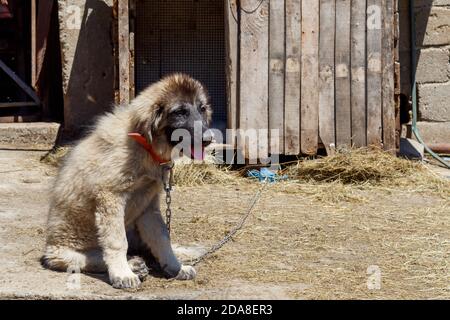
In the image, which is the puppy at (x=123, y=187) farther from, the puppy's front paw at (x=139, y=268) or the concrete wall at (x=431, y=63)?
the concrete wall at (x=431, y=63)

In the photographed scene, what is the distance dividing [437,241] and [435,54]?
4.80m

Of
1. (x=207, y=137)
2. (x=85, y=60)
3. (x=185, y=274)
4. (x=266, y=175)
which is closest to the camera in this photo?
(x=207, y=137)

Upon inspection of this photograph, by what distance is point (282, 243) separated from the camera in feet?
18.3

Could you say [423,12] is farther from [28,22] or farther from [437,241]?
[28,22]

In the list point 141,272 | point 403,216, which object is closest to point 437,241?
point 403,216

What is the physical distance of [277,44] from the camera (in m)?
8.22

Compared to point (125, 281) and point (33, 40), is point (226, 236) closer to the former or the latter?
point (125, 281)

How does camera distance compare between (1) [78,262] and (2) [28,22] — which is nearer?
(1) [78,262]

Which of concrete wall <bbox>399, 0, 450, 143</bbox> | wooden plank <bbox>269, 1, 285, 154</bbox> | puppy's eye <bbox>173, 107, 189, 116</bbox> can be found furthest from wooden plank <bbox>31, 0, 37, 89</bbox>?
puppy's eye <bbox>173, 107, 189, 116</bbox>

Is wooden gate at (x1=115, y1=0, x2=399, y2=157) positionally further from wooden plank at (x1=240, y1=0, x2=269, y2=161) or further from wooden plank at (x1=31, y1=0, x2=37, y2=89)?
wooden plank at (x1=31, y1=0, x2=37, y2=89)

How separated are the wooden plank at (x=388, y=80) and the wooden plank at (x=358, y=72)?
228mm

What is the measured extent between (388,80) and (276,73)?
127cm

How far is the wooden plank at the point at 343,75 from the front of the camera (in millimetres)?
8227

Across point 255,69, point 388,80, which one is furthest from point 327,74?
point 255,69
